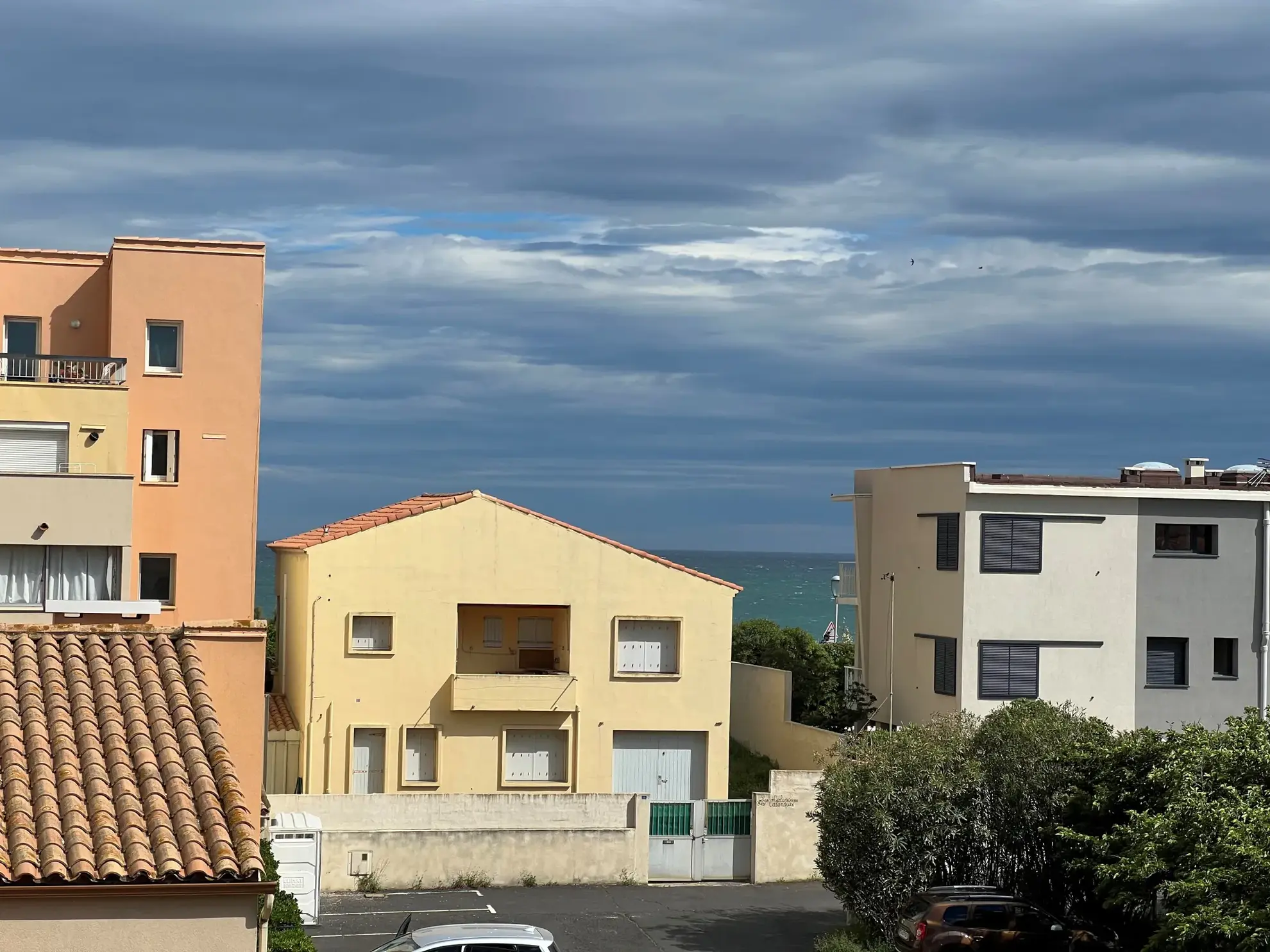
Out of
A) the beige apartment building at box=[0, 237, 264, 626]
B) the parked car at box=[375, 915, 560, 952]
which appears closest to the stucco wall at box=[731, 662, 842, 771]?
the beige apartment building at box=[0, 237, 264, 626]

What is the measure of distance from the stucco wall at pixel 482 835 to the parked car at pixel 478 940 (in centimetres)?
1219

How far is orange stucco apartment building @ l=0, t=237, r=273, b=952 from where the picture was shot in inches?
599

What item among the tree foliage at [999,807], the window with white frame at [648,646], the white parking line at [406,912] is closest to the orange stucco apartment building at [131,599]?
the white parking line at [406,912]

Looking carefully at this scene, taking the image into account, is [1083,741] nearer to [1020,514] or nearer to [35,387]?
[1020,514]

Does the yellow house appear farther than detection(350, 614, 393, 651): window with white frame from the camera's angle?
No

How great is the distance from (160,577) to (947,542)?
22.5 meters

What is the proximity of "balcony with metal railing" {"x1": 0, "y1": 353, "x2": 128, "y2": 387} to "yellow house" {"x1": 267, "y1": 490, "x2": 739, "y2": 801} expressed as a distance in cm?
685

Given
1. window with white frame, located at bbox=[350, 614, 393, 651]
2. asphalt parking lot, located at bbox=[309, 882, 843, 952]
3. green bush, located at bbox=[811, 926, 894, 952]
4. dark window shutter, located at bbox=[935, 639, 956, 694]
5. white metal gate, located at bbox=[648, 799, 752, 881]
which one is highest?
window with white frame, located at bbox=[350, 614, 393, 651]

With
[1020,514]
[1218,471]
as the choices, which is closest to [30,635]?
[1020,514]

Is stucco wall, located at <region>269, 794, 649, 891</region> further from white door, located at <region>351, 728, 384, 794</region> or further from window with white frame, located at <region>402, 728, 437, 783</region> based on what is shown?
white door, located at <region>351, 728, 384, 794</region>

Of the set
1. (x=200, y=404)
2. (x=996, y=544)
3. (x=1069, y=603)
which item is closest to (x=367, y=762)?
(x=200, y=404)

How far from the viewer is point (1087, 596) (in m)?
47.2

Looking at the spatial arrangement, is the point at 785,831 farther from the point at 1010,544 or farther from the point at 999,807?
the point at 1010,544

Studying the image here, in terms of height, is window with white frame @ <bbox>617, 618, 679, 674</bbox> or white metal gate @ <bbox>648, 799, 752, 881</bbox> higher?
window with white frame @ <bbox>617, 618, 679, 674</bbox>
